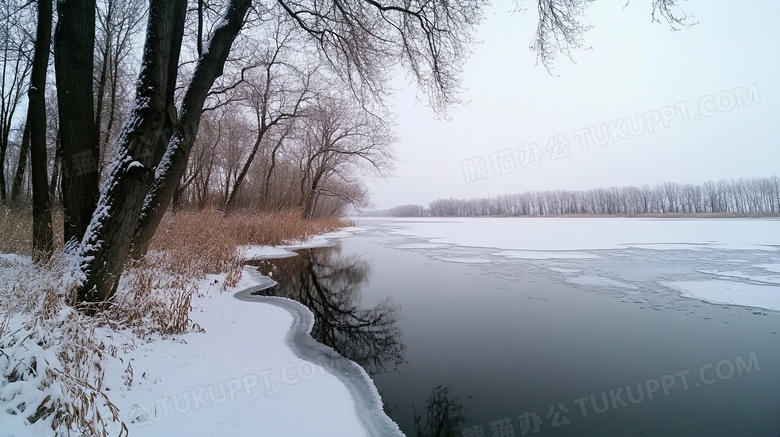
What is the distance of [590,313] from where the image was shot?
483 cm

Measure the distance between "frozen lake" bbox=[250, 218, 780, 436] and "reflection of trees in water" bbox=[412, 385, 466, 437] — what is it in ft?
0.04

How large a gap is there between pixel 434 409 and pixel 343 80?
6.27 m

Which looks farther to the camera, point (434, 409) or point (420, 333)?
point (420, 333)

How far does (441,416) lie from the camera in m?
2.58

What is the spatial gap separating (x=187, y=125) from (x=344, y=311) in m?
3.59

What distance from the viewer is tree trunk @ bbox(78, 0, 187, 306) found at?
3.40 metres

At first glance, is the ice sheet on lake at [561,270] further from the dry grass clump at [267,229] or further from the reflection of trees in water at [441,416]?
the dry grass clump at [267,229]

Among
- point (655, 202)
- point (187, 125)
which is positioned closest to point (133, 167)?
point (187, 125)

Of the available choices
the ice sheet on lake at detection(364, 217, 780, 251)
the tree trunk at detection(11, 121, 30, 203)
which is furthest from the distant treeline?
the tree trunk at detection(11, 121, 30, 203)

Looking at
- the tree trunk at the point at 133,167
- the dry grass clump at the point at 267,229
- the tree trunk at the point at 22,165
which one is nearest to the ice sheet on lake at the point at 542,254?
the dry grass clump at the point at 267,229

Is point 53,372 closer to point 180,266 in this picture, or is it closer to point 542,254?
point 180,266

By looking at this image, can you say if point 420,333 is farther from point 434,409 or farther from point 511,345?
point 434,409

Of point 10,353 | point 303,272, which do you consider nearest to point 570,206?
point 303,272

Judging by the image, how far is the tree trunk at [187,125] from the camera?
398 cm
